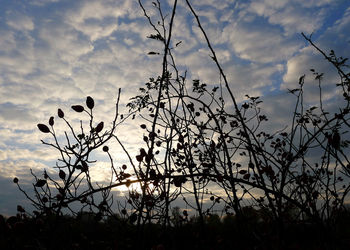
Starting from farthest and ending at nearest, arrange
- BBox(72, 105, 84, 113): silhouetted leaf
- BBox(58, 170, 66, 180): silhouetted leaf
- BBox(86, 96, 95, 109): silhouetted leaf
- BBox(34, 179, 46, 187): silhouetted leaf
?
BBox(58, 170, 66, 180): silhouetted leaf, BBox(72, 105, 84, 113): silhouetted leaf, BBox(86, 96, 95, 109): silhouetted leaf, BBox(34, 179, 46, 187): silhouetted leaf

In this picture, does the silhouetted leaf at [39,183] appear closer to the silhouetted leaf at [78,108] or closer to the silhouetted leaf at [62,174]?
the silhouetted leaf at [78,108]

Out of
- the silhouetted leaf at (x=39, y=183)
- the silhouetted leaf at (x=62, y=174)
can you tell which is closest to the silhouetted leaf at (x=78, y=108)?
the silhouetted leaf at (x=39, y=183)

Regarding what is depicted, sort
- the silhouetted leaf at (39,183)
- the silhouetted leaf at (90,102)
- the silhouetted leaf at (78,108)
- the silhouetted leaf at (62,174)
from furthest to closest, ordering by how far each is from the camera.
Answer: the silhouetted leaf at (62,174)
the silhouetted leaf at (78,108)
the silhouetted leaf at (90,102)
the silhouetted leaf at (39,183)

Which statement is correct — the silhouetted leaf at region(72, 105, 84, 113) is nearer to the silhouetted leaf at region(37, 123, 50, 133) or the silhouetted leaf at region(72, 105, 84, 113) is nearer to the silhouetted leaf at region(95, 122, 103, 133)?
the silhouetted leaf at region(95, 122, 103, 133)

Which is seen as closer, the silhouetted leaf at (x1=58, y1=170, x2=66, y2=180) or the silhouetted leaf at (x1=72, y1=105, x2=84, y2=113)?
the silhouetted leaf at (x1=72, y1=105, x2=84, y2=113)

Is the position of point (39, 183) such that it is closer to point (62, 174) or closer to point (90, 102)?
point (90, 102)

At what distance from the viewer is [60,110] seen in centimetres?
229

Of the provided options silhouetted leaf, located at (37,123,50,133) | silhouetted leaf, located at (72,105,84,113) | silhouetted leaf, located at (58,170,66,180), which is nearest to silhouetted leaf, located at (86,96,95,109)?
silhouetted leaf, located at (72,105,84,113)

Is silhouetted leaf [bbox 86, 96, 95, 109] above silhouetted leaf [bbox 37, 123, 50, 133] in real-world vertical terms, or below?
above

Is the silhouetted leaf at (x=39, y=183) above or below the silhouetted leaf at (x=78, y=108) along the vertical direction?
below

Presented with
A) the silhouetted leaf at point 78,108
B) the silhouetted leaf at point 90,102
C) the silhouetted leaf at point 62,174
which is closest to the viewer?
the silhouetted leaf at point 90,102

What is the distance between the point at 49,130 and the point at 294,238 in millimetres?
6938

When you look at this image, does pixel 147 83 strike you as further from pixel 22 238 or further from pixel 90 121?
pixel 22 238

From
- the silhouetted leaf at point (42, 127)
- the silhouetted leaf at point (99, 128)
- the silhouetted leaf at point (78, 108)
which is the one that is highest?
the silhouetted leaf at point (78, 108)
